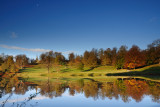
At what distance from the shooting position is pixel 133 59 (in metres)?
69.1

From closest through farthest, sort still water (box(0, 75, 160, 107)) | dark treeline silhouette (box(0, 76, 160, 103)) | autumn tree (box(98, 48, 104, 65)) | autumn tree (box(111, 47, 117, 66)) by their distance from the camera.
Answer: still water (box(0, 75, 160, 107)) → dark treeline silhouette (box(0, 76, 160, 103)) → autumn tree (box(111, 47, 117, 66)) → autumn tree (box(98, 48, 104, 65))

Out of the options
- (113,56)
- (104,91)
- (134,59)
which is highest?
(113,56)

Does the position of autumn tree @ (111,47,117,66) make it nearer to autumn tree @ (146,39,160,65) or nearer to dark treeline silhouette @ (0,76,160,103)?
autumn tree @ (146,39,160,65)

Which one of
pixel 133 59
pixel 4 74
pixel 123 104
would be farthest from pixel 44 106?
pixel 133 59

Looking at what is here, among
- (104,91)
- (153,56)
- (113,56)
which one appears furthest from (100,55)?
(104,91)

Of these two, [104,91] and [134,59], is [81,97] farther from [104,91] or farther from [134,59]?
[134,59]

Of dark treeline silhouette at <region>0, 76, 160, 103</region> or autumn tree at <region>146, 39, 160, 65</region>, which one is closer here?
dark treeline silhouette at <region>0, 76, 160, 103</region>

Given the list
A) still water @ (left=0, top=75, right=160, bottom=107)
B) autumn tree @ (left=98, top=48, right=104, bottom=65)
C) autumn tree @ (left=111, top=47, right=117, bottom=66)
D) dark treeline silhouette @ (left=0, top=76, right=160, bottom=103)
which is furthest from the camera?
autumn tree @ (left=98, top=48, right=104, bottom=65)

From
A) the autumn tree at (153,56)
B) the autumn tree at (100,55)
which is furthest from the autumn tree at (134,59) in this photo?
the autumn tree at (100,55)

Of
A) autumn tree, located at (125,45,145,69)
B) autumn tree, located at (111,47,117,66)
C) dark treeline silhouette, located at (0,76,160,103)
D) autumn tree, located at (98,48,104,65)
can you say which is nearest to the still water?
dark treeline silhouette, located at (0,76,160,103)

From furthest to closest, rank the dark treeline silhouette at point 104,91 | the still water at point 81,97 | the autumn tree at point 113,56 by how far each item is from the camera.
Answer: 1. the autumn tree at point 113,56
2. the dark treeline silhouette at point 104,91
3. the still water at point 81,97

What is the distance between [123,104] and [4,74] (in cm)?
1054

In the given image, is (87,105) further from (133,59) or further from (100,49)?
(100,49)

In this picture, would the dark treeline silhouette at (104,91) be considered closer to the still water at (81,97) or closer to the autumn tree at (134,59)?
the still water at (81,97)
